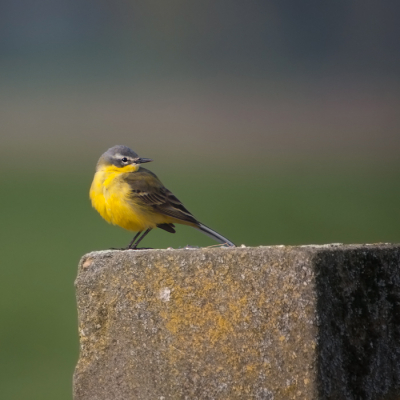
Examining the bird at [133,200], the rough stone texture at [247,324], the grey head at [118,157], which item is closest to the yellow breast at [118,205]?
the bird at [133,200]

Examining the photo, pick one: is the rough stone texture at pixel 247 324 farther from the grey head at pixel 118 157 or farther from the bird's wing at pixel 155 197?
the grey head at pixel 118 157

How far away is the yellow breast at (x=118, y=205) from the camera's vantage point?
7.29m

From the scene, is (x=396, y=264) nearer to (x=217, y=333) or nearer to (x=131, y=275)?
(x=217, y=333)

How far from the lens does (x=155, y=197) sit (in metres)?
7.65

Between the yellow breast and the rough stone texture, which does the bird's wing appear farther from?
the rough stone texture

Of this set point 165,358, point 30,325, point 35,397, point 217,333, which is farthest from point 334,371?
point 30,325

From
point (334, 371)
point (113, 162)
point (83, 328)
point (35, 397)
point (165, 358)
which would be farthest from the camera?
point (35, 397)

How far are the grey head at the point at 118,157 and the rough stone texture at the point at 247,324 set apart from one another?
336 cm

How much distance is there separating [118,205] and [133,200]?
0.47ft

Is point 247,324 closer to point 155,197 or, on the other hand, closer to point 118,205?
point 118,205

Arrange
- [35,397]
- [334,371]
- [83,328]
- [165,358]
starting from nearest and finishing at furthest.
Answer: [334,371]
[165,358]
[83,328]
[35,397]

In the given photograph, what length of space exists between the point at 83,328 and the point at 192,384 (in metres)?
0.81

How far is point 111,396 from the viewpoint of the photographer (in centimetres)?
462

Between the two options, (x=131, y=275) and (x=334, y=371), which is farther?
(x=131, y=275)
